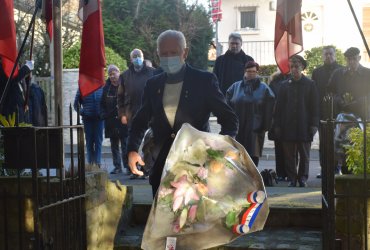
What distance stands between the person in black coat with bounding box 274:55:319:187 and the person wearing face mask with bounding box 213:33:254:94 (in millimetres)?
884

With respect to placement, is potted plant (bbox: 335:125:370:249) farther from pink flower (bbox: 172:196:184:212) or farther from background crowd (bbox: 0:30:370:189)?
background crowd (bbox: 0:30:370:189)

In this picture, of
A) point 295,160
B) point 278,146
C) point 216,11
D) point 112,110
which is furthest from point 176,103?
point 216,11

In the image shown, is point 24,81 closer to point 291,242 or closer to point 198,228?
point 291,242

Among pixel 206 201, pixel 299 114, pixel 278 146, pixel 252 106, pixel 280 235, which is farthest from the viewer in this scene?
pixel 278 146

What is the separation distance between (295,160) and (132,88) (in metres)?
2.79

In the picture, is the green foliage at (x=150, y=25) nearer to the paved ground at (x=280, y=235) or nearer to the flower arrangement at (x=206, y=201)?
the paved ground at (x=280, y=235)

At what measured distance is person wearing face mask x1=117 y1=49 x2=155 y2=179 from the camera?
10727 millimetres

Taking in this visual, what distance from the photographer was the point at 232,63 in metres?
10.3

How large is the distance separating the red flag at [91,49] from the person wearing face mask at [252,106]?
3114mm

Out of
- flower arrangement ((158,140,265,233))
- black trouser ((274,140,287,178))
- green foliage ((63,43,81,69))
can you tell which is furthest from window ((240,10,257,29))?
flower arrangement ((158,140,265,233))

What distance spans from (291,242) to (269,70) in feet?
54.6

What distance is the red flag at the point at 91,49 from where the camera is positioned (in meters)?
6.64

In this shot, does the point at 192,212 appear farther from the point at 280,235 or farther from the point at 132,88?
the point at 132,88

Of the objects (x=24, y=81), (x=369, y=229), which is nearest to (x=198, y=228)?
(x=369, y=229)
